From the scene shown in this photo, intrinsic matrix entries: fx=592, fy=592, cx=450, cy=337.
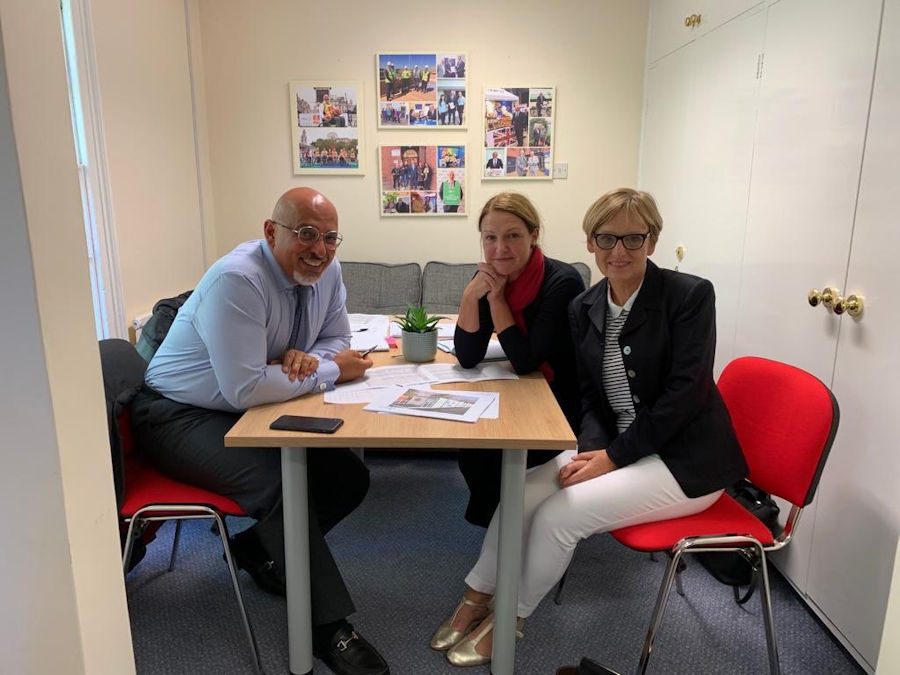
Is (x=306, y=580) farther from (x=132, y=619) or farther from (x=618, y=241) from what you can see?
(x=618, y=241)

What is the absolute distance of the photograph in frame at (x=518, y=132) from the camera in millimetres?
3682

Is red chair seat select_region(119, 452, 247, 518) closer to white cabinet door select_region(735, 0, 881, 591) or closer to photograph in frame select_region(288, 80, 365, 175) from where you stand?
white cabinet door select_region(735, 0, 881, 591)

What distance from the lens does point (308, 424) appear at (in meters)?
1.36

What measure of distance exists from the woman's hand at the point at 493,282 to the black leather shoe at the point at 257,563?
3.62 feet

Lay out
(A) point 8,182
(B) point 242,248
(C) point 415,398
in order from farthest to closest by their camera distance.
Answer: (B) point 242,248, (C) point 415,398, (A) point 8,182

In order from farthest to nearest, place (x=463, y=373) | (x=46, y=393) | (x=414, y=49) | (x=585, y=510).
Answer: (x=414, y=49), (x=463, y=373), (x=585, y=510), (x=46, y=393)

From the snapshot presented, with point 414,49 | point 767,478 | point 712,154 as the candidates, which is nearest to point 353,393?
point 767,478

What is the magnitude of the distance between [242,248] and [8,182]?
0.88m

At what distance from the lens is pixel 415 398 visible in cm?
156

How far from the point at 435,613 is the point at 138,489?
96 cm

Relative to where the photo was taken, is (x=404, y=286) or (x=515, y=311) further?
(x=404, y=286)

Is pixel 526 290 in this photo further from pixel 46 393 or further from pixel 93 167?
pixel 93 167

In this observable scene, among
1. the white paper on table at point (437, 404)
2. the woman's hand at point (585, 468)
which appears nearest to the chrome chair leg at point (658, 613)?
the woman's hand at point (585, 468)

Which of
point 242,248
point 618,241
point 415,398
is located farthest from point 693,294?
point 242,248
